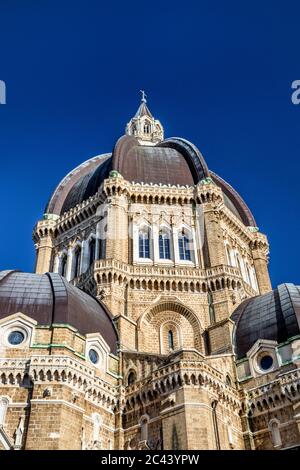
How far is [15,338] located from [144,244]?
1615 centimetres

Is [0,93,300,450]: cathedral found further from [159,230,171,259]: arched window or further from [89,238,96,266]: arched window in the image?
[89,238,96,266]: arched window

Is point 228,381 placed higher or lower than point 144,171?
lower

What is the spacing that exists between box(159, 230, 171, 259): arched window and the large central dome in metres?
5.69

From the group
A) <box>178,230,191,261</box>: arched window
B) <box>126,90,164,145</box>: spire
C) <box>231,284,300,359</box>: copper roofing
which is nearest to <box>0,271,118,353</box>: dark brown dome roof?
<box>231,284,300,359</box>: copper roofing

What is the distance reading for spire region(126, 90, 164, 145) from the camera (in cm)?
6969

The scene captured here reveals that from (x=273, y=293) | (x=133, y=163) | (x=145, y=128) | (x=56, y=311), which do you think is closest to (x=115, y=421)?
(x=56, y=311)

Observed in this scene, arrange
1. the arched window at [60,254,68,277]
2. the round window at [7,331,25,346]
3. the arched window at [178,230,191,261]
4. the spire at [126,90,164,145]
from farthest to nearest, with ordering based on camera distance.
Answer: the spire at [126,90,164,145] < the arched window at [60,254,68,277] < the arched window at [178,230,191,261] < the round window at [7,331,25,346]

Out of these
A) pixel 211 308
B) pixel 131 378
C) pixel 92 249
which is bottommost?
pixel 131 378

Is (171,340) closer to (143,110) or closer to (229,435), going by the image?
(229,435)

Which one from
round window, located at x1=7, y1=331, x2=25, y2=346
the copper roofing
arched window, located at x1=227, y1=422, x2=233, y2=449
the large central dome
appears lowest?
arched window, located at x1=227, y1=422, x2=233, y2=449

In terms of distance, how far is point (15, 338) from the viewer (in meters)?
29.3

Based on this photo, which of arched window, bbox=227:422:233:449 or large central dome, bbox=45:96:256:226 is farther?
large central dome, bbox=45:96:256:226

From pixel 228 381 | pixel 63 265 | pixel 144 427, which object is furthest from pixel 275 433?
pixel 63 265

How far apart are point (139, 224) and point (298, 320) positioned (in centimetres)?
1680
